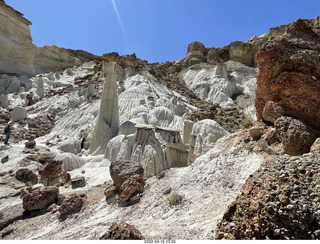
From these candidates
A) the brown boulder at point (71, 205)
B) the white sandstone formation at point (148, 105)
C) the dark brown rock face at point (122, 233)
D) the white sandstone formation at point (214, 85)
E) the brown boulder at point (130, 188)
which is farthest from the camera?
the white sandstone formation at point (214, 85)

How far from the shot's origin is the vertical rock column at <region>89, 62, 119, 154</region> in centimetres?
1767

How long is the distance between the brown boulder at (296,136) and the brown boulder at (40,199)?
7238mm

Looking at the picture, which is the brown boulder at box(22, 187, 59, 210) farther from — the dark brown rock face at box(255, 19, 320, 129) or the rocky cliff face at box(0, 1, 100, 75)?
the rocky cliff face at box(0, 1, 100, 75)

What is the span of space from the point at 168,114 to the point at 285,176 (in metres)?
20.2

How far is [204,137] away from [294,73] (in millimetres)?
7474

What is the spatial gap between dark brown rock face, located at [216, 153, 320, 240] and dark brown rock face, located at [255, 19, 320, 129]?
255cm

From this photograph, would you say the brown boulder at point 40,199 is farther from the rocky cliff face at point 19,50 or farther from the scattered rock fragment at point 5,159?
the rocky cliff face at point 19,50

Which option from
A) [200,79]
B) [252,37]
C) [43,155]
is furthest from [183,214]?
[252,37]

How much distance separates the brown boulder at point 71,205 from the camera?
6.69m

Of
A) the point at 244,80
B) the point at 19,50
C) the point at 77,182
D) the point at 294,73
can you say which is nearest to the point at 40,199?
the point at 77,182

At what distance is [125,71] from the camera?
114 feet

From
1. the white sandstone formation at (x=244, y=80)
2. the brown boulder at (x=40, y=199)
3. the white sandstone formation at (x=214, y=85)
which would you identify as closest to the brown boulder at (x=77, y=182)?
the brown boulder at (x=40, y=199)

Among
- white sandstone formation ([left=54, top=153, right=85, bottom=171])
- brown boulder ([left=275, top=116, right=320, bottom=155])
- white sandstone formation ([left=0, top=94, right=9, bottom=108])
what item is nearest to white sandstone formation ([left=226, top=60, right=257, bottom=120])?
white sandstone formation ([left=54, top=153, right=85, bottom=171])

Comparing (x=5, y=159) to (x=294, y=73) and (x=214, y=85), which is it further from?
(x=214, y=85)
